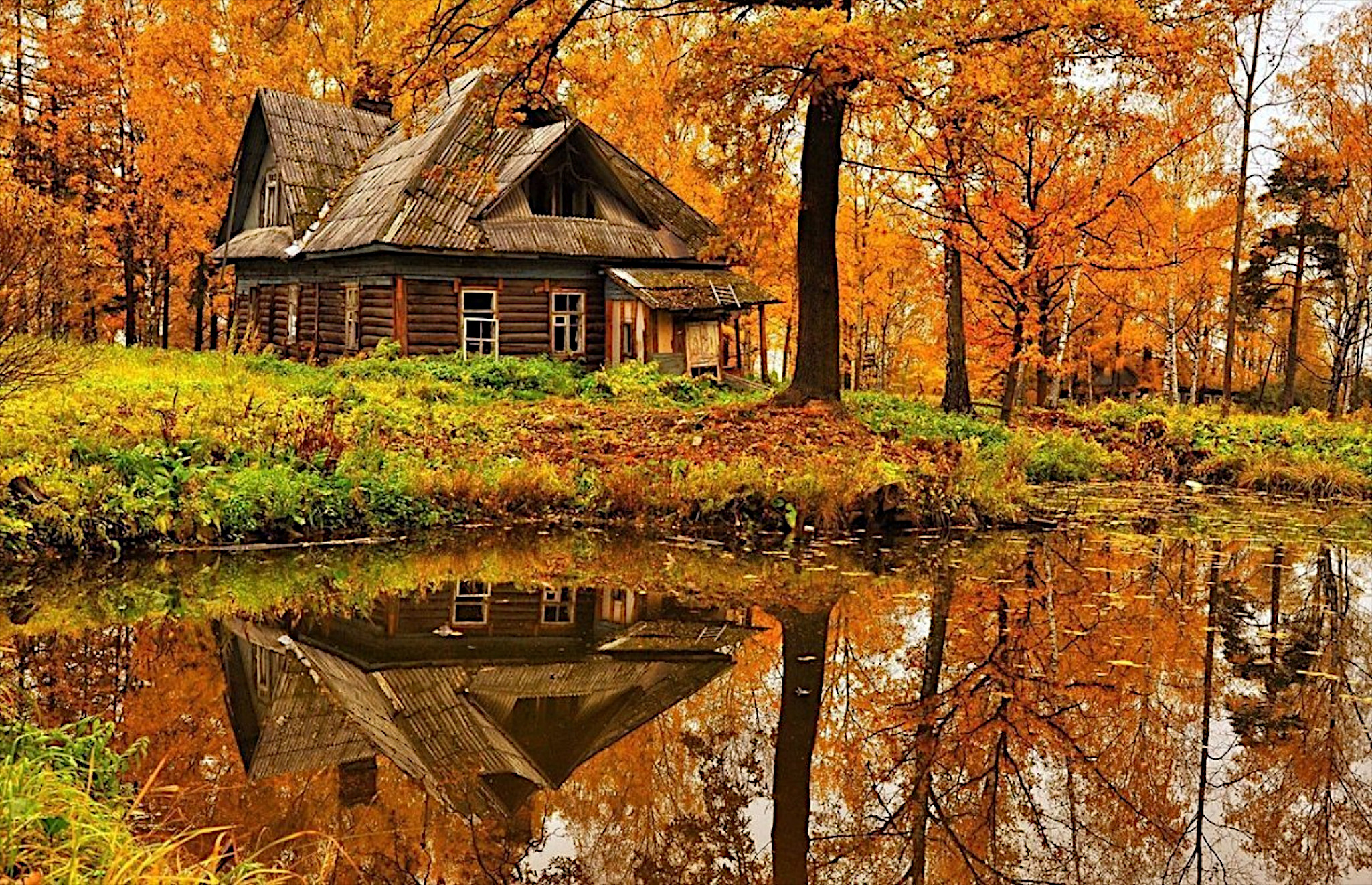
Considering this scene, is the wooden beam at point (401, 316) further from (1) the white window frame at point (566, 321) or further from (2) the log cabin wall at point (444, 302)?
(1) the white window frame at point (566, 321)

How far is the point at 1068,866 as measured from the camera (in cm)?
466

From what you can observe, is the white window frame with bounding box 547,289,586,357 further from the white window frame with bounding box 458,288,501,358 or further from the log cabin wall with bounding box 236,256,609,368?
the white window frame with bounding box 458,288,501,358

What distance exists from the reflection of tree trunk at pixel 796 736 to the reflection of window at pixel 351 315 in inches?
858

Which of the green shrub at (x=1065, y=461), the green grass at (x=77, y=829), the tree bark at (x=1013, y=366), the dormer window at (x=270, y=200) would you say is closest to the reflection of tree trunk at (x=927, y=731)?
the green grass at (x=77, y=829)

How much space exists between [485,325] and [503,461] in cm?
1561

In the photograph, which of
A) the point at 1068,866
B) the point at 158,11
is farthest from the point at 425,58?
the point at 158,11

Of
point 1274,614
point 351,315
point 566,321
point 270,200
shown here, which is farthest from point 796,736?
point 270,200

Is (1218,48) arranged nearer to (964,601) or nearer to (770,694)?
(964,601)

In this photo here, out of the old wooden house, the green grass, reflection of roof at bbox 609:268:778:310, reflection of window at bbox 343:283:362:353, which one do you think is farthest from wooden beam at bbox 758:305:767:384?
the green grass

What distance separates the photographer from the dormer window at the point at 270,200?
1224 inches

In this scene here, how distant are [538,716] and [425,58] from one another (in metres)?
11.6

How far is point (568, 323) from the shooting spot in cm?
2845

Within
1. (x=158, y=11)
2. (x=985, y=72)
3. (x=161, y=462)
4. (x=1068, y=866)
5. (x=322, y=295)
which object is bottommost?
(x=1068, y=866)

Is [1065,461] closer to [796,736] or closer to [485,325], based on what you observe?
[796,736]
